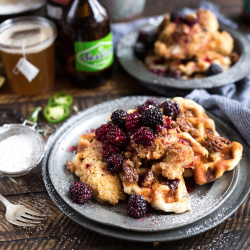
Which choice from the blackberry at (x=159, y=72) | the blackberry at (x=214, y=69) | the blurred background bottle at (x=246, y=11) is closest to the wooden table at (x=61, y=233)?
the blackberry at (x=214, y=69)

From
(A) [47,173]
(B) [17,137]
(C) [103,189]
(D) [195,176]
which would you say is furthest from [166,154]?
(B) [17,137]

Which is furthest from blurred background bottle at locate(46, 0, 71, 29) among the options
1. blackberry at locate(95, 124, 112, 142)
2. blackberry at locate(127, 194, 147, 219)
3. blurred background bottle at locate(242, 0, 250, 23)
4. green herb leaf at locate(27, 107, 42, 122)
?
blurred background bottle at locate(242, 0, 250, 23)

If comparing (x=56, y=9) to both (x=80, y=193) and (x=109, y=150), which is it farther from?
(x=80, y=193)

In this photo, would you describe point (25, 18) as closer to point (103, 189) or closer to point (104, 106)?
point (104, 106)

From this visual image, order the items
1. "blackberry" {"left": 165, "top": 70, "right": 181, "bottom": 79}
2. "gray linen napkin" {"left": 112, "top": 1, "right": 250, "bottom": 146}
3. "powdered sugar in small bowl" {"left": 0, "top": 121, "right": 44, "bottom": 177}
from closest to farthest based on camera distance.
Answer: "powdered sugar in small bowl" {"left": 0, "top": 121, "right": 44, "bottom": 177} < "gray linen napkin" {"left": 112, "top": 1, "right": 250, "bottom": 146} < "blackberry" {"left": 165, "top": 70, "right": 181, "bottom": 79}

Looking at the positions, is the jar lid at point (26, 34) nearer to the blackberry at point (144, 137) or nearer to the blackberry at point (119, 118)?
the blackberry at point (119, 118)

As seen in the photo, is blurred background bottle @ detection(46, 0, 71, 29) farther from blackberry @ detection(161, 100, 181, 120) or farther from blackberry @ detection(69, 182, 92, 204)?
blackberry @ detection(69, 182, 92, 204)

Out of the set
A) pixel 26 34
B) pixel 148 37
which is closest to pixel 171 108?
pixel 148 37
